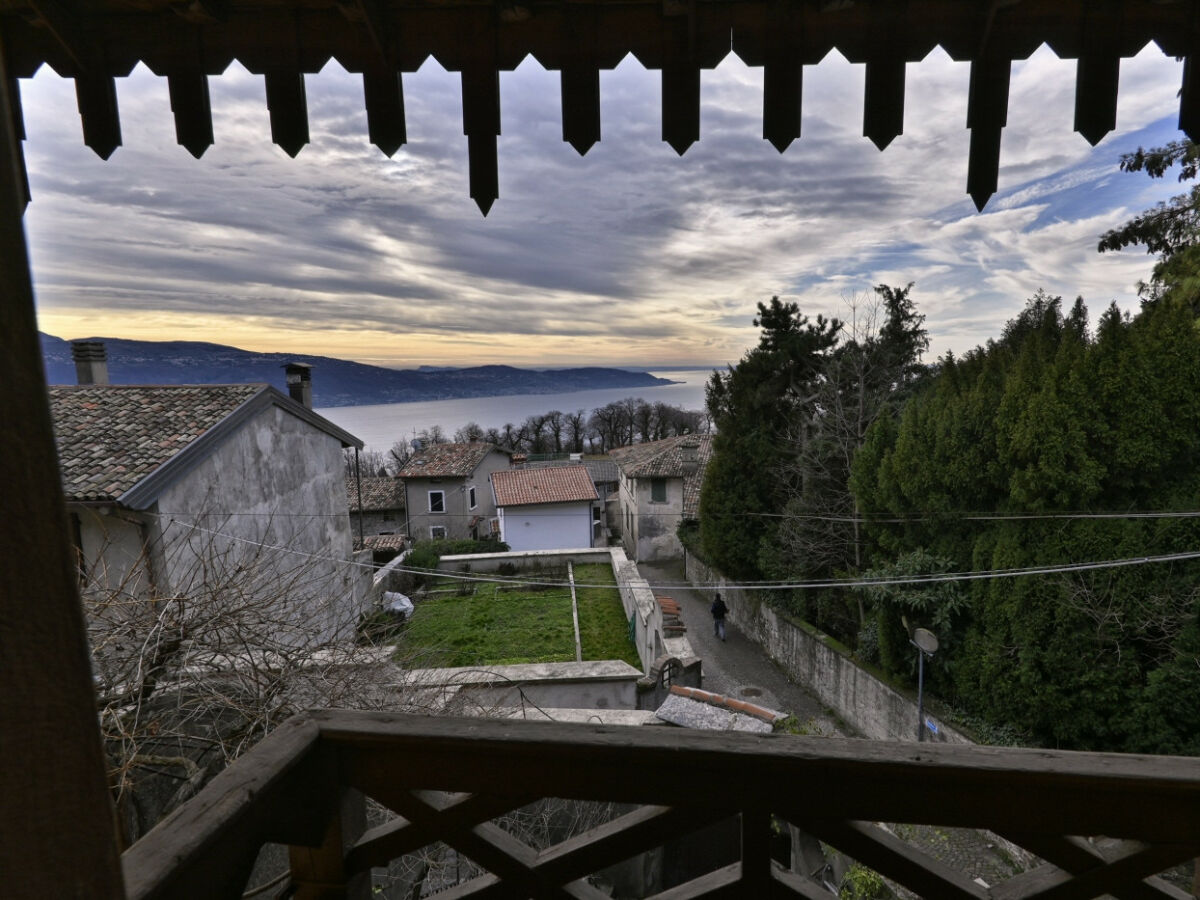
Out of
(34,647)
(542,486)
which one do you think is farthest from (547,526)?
(34,647)

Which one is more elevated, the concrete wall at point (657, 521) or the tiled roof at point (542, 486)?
the tiled roof at point (542, 486)

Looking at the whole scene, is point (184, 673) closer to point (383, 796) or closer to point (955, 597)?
point (383, 796)

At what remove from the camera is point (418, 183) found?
2350 millimetres

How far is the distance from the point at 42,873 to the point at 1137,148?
14.6 metres

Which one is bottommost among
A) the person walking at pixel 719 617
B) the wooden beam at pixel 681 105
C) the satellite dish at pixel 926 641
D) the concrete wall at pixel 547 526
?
the person walking at pixel 719 617

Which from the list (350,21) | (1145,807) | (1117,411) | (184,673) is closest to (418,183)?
(350,21)

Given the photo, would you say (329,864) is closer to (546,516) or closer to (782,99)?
(782,99)

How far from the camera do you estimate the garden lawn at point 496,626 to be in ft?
38.1

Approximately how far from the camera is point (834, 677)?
40.2 ft

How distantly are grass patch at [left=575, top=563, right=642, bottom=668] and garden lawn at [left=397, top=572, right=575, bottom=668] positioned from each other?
1.23 feet

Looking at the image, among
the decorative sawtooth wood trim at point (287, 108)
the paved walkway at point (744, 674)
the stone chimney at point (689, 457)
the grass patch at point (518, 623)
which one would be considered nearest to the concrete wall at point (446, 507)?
the stone chimney at point (689, 457)

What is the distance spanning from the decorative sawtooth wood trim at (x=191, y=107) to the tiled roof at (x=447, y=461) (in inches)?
1036

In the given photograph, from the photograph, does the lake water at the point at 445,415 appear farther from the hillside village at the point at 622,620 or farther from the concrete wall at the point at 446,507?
the hillside village at the point at 622,620

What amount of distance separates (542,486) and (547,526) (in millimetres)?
1584
